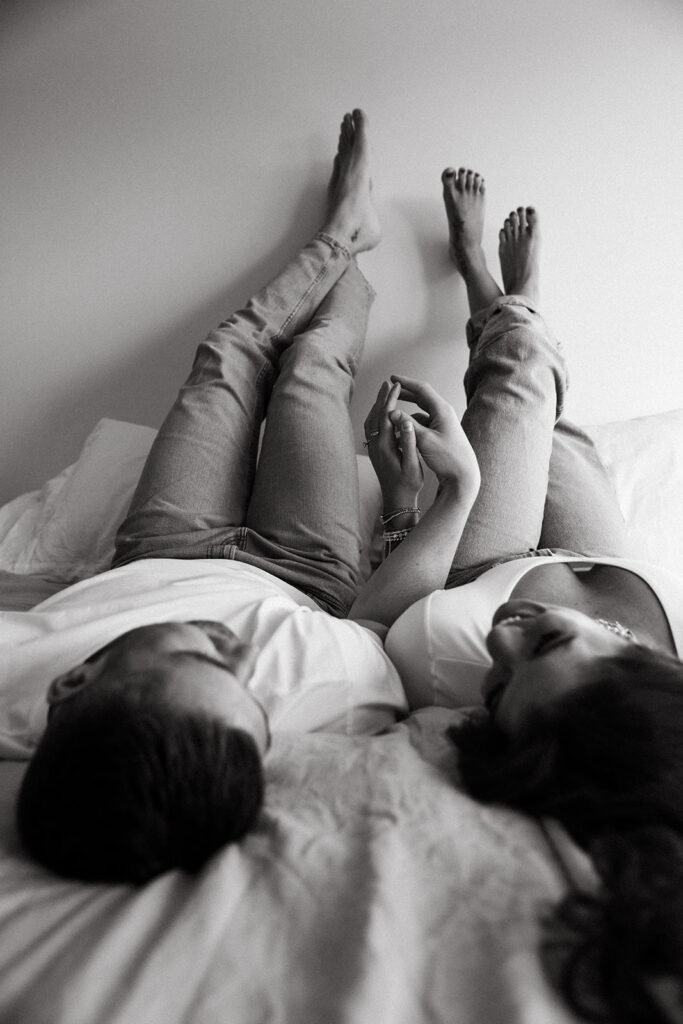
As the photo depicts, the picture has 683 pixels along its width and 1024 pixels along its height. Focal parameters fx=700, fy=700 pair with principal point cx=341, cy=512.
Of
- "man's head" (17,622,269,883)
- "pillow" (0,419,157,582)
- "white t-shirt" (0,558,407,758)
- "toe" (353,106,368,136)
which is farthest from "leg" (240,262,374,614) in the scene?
"toe" (353,106,368,136)

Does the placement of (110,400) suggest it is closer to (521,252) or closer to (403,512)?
(403,512)

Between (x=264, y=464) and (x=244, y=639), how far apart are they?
516 millimetres

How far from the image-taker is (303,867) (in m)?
0.50

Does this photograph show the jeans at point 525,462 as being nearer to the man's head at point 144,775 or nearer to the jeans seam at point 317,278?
the jeans seam at point 317,278

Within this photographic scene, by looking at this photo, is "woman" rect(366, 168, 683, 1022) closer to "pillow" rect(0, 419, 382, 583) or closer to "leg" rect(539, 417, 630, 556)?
"leg" rect(539, 417, 630, 556)

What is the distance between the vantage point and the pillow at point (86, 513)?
132 centimetres

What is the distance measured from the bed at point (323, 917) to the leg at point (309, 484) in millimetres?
501

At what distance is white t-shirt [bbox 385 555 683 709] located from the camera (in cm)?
81

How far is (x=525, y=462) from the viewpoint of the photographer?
1.20m

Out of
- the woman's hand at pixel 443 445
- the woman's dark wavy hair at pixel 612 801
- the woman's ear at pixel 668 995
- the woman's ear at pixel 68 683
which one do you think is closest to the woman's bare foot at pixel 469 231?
the woman's hand at pixel 443 445

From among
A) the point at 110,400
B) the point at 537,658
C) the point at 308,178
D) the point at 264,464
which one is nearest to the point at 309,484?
the point at 264,464

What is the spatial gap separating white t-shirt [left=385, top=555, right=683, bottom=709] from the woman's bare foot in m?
0.97

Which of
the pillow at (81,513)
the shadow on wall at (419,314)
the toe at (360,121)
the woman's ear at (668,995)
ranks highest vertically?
the toe at (360,121)

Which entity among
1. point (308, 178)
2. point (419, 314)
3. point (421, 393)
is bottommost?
point (421, 393)
